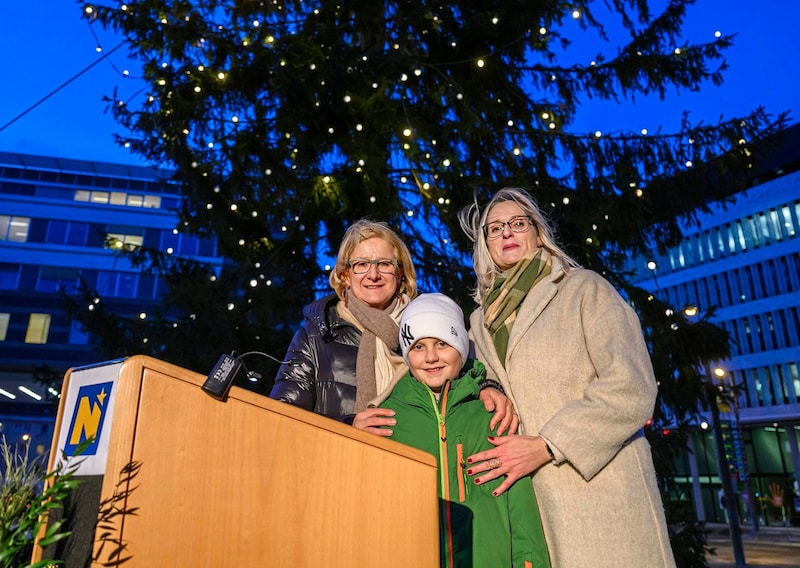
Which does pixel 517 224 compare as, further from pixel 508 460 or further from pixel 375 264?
pixel 508 460

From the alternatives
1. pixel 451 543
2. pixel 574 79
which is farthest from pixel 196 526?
pixel 574 79

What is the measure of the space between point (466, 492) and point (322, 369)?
971 mm

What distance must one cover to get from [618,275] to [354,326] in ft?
15.9

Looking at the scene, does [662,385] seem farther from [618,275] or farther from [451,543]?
[451,543]

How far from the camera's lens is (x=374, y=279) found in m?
2.69

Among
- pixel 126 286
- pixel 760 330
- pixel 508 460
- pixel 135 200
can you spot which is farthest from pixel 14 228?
pixel 760 330

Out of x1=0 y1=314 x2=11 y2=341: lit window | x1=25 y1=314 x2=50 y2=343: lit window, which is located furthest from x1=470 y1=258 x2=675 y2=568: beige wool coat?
x1=0 y1=314 x2=11 y2=341: lit window

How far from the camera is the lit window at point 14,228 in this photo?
128 feet

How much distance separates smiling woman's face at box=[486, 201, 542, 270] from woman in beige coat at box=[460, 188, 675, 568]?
190 mm

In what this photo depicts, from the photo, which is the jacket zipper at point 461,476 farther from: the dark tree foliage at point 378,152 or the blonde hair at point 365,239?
the dark tree foliage at point 378,152

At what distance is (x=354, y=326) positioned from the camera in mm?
2641

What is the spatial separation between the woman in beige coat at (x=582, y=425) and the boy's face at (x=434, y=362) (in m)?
0.17

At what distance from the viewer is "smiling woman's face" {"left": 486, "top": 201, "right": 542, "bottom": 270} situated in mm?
2350

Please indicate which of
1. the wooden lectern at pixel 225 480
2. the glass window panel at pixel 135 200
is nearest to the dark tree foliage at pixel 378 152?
the wooden lectern at pixel 225 480
